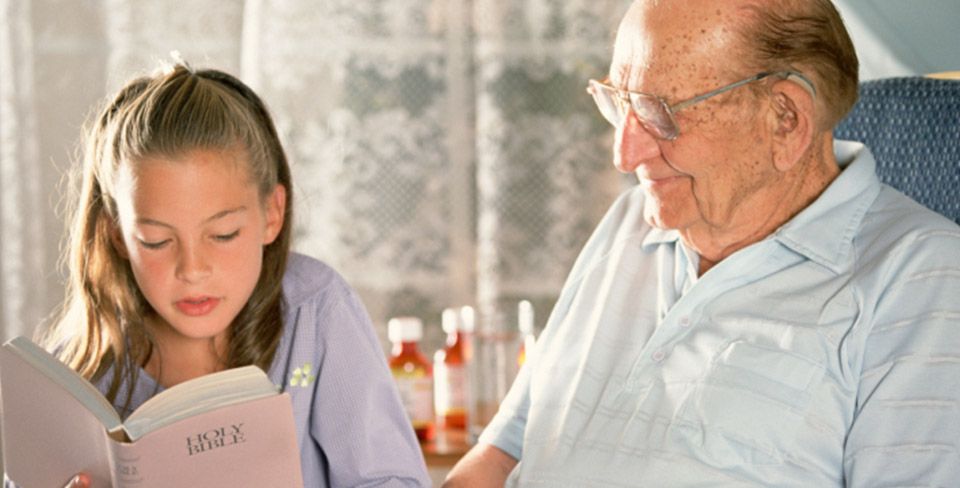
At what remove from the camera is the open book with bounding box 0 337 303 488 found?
4.21 feet

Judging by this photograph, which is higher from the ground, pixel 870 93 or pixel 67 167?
pixel 870 93

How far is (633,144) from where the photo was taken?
148 cm

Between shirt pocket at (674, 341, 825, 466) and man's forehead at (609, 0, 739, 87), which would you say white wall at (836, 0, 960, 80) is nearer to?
man's forehead at (609, 0, 739, 87)

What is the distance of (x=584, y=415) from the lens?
5.02ft

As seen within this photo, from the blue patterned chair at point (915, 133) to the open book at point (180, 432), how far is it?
0.83m

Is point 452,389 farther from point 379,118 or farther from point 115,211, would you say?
point 115,211

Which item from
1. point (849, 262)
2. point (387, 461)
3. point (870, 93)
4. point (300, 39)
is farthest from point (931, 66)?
point (300, 39)

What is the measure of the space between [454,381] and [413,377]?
0.10m

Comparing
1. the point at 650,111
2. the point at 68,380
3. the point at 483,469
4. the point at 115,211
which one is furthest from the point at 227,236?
the point at 650,111

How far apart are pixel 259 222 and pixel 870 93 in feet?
2.68

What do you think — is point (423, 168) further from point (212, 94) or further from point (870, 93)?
point (870, 93)

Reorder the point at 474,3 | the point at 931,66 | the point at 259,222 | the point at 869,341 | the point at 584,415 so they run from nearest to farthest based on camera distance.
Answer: the point at 869,341 → the point at 584,415 → the point at 259,222 → the point at 931,66 → the point at 474,3

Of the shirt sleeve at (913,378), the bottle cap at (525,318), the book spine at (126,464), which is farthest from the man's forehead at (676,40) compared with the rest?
the bottle cap at (525,318)

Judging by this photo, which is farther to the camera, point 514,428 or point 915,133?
point 514,428
